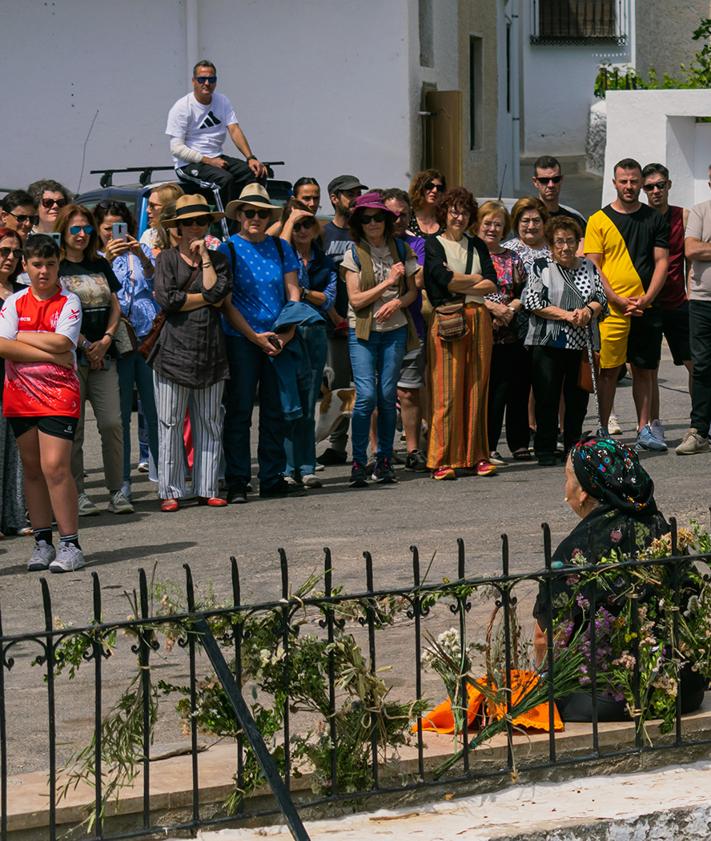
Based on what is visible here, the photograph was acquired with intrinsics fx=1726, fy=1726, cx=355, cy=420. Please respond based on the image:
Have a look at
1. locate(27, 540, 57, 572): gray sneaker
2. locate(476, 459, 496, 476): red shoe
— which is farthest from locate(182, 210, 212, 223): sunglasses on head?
locate(476, 459, 496, 476): red shoe

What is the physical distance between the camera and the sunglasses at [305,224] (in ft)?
37.2

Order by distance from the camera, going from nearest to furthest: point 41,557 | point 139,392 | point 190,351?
point 41,557 < point 190,351 < point 139,392

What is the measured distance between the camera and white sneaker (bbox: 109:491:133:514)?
10.4 metres

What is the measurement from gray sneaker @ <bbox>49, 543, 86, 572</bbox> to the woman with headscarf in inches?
131

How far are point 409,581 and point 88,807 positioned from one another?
133 inches

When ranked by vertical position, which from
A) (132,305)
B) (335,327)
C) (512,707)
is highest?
(132,305)

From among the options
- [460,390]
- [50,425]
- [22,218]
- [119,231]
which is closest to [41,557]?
[50,425]

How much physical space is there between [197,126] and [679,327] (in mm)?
5407

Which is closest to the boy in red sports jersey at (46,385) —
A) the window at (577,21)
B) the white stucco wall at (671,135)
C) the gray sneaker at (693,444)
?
the gray sneaker at (693,444)

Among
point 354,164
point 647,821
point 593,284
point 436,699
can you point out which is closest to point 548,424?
point 593,284

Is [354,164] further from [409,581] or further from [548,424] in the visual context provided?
[409,581]

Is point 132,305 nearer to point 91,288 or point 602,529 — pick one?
point 91,288

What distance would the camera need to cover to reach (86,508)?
34.1ft

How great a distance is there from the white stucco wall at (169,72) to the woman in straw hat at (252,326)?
38.6ft
